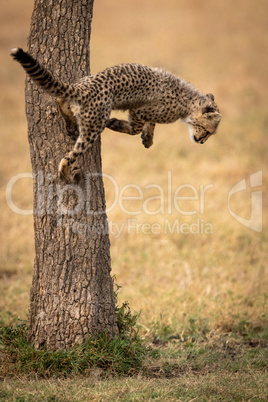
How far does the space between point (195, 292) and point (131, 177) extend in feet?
14.8

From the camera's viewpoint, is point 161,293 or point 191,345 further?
point 161,293

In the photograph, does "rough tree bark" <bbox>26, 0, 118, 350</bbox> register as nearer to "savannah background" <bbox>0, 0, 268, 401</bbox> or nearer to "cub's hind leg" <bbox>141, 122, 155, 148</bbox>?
"savannah background" <bbox>0, 0, 268, 401</bbox>

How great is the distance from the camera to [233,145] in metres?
12.6

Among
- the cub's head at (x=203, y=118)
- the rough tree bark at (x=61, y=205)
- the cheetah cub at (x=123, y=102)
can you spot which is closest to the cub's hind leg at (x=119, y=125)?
the cheetah cub at (x=123, y=102)

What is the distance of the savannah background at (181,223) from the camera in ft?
13.8

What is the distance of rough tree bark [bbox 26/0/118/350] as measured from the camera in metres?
4.14

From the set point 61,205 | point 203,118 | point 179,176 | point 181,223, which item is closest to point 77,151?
point 61,205

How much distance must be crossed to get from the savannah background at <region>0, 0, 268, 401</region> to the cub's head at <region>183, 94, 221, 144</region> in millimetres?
2074

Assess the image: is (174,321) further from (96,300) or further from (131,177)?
(131,177)

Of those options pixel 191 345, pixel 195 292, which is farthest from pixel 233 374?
pixel 195 292

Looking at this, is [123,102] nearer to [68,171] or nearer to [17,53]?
[68,171]

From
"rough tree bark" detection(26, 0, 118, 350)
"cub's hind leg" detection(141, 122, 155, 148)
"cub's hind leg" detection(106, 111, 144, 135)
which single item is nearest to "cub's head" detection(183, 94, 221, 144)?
"cub's hind leg" detection(141, 122, 155, 148)

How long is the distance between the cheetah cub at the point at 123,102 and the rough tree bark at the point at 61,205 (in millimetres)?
167

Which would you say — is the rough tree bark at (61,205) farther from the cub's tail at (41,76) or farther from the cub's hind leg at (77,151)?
the cub's tail at (41,76)
